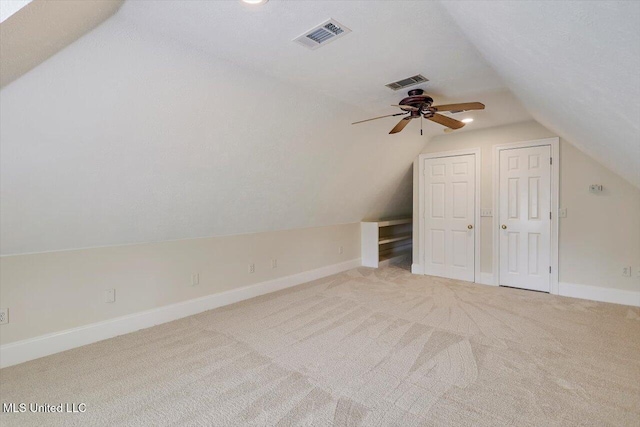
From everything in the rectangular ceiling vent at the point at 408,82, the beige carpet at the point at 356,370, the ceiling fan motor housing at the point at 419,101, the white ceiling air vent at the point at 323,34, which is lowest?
the beige carpet at the point at 356,370

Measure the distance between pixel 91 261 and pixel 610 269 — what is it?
583 centimetres

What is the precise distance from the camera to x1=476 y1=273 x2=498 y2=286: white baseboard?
15.3 ft

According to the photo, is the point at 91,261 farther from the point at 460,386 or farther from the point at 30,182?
the point at 460,386

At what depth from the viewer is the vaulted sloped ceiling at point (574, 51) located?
0.94 metres

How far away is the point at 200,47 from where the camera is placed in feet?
6.68

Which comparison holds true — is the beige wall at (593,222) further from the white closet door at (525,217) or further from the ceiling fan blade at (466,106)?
the ceiling fan blade at (466,106)

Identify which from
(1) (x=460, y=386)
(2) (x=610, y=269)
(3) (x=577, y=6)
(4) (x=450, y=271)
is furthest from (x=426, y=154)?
(3) (x=577, y=6)

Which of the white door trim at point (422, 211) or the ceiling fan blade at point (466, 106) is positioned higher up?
the ceiling fan blade at point (466, 106)

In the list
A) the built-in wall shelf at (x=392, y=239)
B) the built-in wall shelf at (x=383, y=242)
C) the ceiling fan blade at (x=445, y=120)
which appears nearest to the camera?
the ceiling fan blade at (x=445, y=120)

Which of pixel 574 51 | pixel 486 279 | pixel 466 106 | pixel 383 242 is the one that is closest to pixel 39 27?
pixel 574 51

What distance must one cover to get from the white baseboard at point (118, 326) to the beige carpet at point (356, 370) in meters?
0.10

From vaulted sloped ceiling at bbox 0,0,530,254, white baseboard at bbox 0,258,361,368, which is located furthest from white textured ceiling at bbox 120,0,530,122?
white baseboard at bbox 0,258,361,368

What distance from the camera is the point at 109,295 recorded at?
2.94m

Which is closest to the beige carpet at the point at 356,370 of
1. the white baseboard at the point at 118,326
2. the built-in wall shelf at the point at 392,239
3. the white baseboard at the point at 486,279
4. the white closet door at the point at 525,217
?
the white baseboard at the point at 118,326
